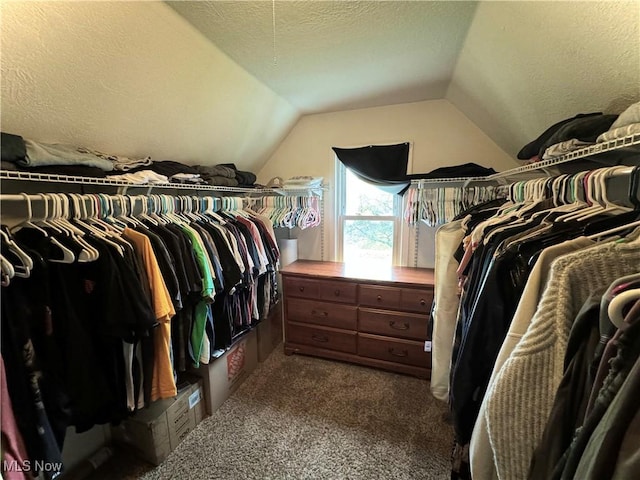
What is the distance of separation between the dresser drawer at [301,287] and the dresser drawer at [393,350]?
1.71ft

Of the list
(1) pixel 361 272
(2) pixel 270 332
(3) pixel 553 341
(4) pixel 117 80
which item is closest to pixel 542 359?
(3) pixel 553 341

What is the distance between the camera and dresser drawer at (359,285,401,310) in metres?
2.11

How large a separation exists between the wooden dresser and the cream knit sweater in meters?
1.43

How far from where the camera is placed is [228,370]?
1.95 meters

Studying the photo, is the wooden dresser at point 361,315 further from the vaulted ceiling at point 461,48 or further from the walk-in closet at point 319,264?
the vaulted ceiling at point 461,48

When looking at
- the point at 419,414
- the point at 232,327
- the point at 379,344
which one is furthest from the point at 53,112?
the point at 419,414

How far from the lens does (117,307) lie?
110 cm

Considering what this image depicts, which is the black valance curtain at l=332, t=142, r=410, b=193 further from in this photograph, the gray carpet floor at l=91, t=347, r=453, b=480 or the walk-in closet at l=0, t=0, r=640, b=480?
the gray carpet floor at l=91, t=347, r=453, b=480

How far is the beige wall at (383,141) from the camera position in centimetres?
230

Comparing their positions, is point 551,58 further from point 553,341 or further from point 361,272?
point 361,272

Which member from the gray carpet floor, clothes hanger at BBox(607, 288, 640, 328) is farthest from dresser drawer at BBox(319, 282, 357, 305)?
clothes hanger at BBox(607, 288, 640, 328)

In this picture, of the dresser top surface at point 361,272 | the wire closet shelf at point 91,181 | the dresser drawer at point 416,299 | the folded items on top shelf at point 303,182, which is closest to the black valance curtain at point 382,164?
the folded items on top shelf at point 303,182

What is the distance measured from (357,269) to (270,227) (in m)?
0.86

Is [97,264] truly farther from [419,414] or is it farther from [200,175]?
[419,414]
